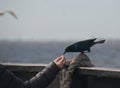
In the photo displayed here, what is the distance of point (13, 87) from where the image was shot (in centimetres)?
447

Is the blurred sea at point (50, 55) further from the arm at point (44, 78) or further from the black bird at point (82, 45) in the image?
the arm at point (44, 78)

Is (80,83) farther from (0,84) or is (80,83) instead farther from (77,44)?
(0,84)

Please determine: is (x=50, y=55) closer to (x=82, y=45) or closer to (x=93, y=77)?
(x=93, y=77)

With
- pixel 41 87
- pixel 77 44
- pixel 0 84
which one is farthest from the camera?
pixel 77 44

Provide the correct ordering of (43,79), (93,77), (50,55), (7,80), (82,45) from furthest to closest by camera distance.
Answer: (50,55) < (93,77) < (82,45) < (43,79) < (7,80)

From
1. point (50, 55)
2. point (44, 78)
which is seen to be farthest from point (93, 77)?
point (50, 55)

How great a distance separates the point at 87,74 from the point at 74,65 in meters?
0.18

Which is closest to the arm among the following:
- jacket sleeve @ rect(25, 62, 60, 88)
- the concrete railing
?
jacket sleeve @ rect(25, 62, 60, 88)

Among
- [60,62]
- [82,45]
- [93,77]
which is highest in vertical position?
[82,45]

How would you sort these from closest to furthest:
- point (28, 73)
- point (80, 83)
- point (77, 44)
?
point (77, 44) → point (80, 83) → point (28, 73)

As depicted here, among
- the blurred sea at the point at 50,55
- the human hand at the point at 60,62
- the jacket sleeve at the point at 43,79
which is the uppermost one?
the human hand at the point at 60,62

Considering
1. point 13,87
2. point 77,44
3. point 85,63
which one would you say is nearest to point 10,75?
point 13,87

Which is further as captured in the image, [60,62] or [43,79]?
[60,62]

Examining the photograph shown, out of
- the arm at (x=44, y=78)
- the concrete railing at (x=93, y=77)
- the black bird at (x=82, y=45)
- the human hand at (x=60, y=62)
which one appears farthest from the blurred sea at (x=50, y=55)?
the arm at (x=44, y=78)
